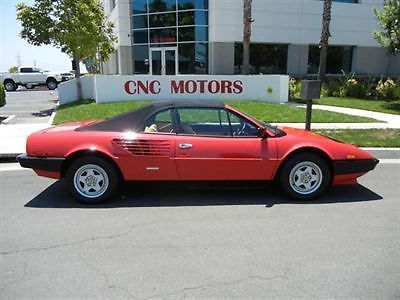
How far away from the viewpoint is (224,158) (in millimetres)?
4984

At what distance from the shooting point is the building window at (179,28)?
76.0ft

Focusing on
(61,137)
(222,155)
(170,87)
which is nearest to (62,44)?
(170,87)

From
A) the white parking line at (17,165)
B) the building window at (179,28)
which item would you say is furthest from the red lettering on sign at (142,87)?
the building window at (179,28)

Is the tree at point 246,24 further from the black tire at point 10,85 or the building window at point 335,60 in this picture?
the black tire at point 10,85

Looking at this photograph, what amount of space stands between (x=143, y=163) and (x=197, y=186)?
0.79m

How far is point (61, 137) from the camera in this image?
507 cm

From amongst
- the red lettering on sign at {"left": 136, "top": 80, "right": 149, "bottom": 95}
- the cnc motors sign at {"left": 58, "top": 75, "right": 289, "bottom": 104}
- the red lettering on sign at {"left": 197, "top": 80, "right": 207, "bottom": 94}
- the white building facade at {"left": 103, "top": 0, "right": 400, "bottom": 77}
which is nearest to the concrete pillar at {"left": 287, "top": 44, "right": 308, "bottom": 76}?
the white building facade at {"left": 103, "top": 0, "right": 400, "bottom": 77}

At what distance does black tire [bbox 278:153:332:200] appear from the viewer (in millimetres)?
5098

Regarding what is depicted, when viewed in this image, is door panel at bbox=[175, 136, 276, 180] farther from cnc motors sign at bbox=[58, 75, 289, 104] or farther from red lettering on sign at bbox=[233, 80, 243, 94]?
red lettering on sign at bbox=[233, 80, 243, 94]

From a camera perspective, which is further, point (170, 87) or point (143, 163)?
point (170, 87)

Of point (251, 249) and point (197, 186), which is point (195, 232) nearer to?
point (251, 249)

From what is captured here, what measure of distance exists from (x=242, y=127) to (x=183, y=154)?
905 mm

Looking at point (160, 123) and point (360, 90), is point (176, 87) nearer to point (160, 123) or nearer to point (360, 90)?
point (160, 123)

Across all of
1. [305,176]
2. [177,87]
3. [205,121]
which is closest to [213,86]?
[177,87]
